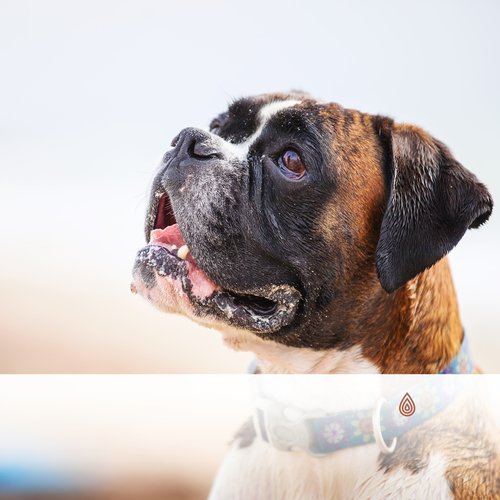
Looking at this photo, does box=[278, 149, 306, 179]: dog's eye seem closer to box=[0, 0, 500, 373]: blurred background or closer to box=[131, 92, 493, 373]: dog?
box=[131, 92, 493, 373]: dog

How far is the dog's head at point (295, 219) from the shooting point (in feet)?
6.51

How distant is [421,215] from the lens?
2043 millimetres

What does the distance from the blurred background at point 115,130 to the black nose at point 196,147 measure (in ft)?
1.06

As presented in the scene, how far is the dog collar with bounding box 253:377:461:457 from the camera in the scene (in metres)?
Answer: 2.11

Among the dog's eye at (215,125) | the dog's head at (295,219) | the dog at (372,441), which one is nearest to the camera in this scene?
the dog's head at (295,219)

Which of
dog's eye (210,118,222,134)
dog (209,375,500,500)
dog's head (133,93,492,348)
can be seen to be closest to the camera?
dog's head (133,93,492,348)

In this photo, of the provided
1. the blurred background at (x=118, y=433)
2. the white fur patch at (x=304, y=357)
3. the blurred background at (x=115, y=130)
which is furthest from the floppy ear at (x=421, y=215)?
the blurred background at (x=118, y=433)

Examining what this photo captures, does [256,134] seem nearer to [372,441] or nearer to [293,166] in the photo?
[293,166]

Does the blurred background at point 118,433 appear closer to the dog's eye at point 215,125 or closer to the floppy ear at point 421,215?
the floppy ear at point 421,215

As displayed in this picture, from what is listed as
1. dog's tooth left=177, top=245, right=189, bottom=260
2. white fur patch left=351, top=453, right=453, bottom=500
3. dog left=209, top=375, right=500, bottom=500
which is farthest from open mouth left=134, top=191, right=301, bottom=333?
white fur patch left=351, top=453, right=453, bottom=500

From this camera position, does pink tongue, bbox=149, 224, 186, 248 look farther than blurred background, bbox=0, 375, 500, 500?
No

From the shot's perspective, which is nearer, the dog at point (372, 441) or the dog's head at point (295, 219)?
the dog's head at point (295, 219)

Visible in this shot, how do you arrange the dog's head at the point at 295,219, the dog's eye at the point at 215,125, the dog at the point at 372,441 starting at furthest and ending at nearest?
1. the dog's eye at the point at 215,125
2. the dog at the point at 372,441
3. the dog's head at the point at 295,219

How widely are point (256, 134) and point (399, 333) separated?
0.65 meters
